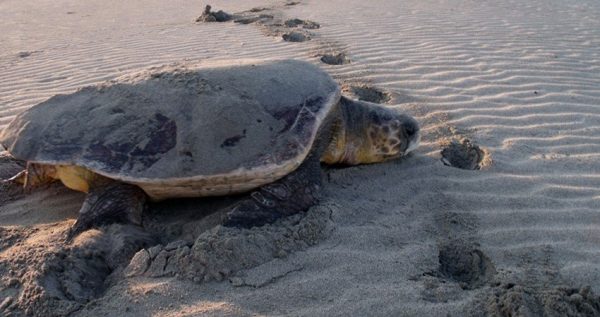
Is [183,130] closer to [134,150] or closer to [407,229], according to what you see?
[134,150]

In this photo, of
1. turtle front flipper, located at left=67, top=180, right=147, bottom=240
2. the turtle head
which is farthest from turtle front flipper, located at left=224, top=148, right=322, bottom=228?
turtle front flipper, located at left=67, top=180, right=147, bottom=240

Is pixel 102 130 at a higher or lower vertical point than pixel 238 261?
higher

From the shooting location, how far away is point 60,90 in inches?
214

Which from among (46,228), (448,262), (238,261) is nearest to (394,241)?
(448,262)

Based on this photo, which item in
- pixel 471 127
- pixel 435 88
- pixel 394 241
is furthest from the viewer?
pixel 435 88

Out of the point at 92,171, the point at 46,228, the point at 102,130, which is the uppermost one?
the point at 102,130

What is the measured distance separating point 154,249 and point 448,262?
4.93 ft

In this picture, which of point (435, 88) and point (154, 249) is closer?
point (154, 249)

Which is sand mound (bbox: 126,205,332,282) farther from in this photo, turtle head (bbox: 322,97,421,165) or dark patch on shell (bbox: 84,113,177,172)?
turtle head (bbox: 322,97,421,165)

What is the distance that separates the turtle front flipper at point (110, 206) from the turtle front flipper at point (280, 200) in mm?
563

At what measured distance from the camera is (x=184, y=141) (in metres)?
2.85

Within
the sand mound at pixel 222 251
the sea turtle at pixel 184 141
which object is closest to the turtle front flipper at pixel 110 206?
the sea turtle at pixel 184 141

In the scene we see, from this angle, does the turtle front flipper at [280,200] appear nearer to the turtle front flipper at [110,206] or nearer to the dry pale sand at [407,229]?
the dry pale sand at [407,229]

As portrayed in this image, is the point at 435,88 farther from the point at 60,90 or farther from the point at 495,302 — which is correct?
the point at 60,90
